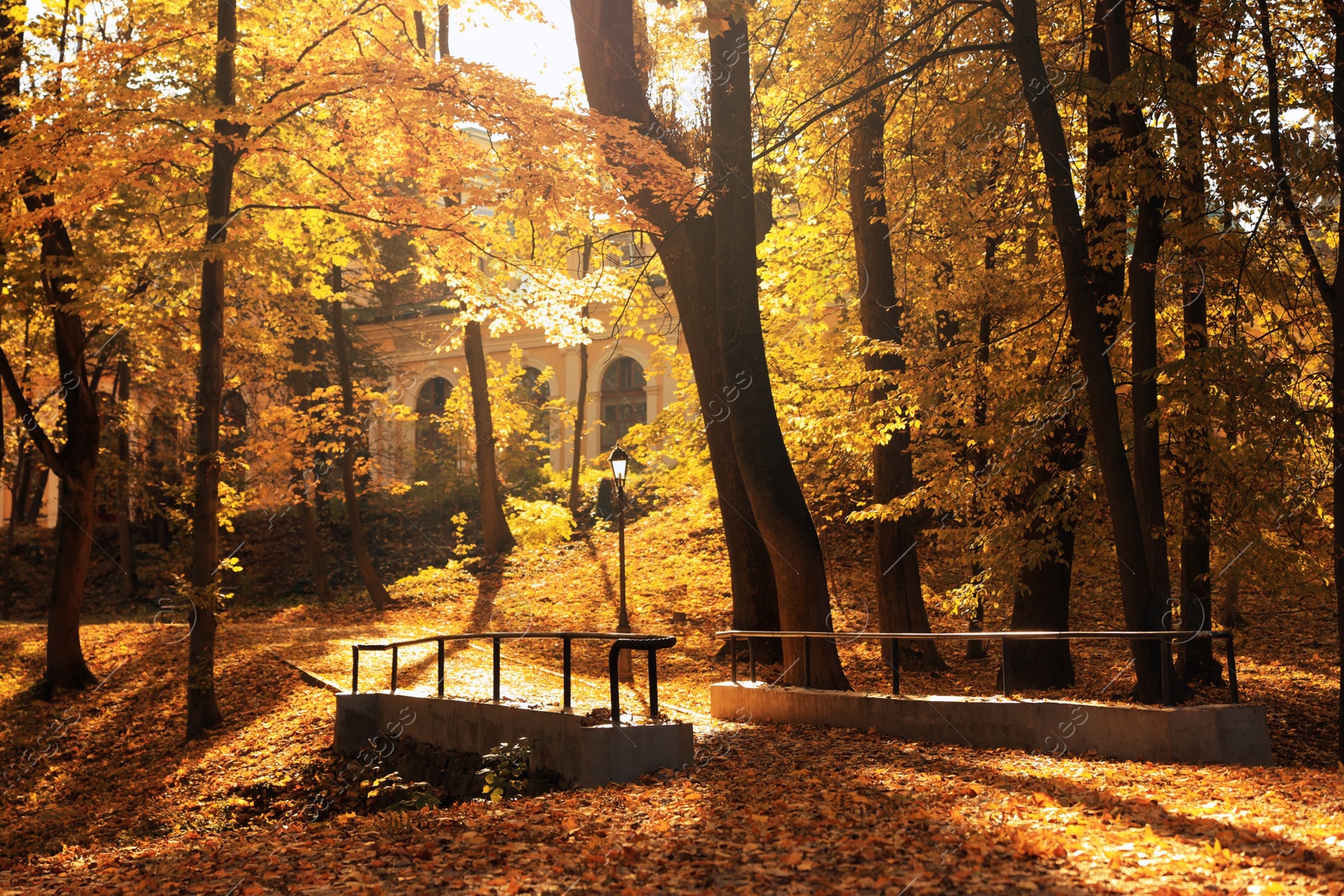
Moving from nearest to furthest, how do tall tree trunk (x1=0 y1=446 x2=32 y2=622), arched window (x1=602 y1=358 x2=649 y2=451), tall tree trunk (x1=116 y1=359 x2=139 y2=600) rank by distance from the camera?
tall tree trunk (x1=116 y1=359 x2=139 y2=600), tall tree trunk (x1=0 y1=446 x2=32 y2=622), arched window (x1=602 y1=358 x2=649 y2=451)

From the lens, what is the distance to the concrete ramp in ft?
24.3

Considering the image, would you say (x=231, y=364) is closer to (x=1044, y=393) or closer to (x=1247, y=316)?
(x=1044, y=393)

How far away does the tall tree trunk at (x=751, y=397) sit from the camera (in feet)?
33.1

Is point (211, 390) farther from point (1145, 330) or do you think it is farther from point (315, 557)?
point (315, 557)

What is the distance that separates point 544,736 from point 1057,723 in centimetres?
375

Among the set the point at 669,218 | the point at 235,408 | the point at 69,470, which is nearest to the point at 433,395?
the point at 235,408

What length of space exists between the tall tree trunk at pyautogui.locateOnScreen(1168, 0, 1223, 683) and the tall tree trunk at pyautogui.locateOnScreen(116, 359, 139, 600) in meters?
19.6

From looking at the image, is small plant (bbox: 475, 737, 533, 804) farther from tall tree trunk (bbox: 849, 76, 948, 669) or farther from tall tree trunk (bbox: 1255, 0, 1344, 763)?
tall tree trunk (bbox: 849, 76, 948, 669)

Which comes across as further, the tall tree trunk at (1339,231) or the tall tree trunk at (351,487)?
the tall tree trunk at (351,487)

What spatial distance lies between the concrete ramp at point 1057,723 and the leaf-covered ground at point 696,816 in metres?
0.31

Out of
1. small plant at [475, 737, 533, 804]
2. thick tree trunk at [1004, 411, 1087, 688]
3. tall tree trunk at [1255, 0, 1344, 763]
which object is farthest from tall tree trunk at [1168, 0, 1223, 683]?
small plant at [475, 737, 533, 804]

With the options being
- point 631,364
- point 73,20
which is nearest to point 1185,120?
point 73,20

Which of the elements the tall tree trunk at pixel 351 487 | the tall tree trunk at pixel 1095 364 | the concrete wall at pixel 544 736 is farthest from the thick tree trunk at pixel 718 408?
the tall tree trunk at pixel 351 487

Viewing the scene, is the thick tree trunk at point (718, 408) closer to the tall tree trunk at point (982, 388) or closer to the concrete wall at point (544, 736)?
the tall tree trunk at point (982, 388)
